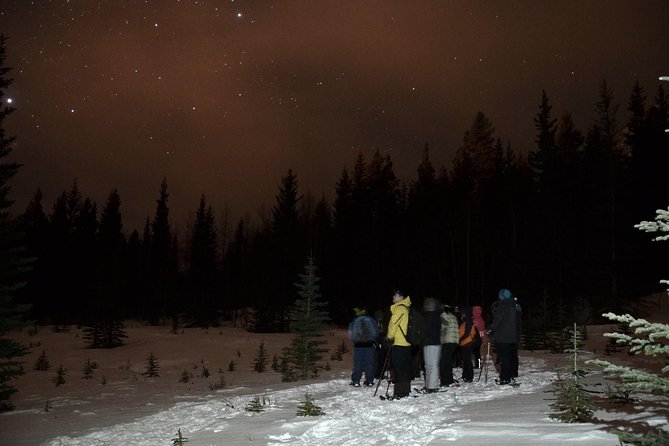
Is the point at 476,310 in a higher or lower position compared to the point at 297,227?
lower

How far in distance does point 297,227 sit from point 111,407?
40.6 metres

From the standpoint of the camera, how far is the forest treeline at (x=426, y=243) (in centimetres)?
3609

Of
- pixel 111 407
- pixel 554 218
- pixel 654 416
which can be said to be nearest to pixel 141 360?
pixel 111 407

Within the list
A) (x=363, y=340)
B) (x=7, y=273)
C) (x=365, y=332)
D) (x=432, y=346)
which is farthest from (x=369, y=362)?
(x=7, y=273)

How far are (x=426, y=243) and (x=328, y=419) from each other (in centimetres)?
4317

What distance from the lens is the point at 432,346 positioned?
11.9m

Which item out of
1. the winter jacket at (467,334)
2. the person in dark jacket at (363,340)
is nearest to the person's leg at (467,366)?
the winter jacket at (467,334)

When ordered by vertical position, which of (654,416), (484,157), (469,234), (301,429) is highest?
(484,157)

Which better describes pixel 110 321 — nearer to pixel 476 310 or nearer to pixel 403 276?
pixel 476 310

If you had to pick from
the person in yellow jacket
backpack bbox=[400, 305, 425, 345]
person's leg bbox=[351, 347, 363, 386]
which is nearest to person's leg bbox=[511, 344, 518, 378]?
backpack bbox=[400, 305, 425, 345]

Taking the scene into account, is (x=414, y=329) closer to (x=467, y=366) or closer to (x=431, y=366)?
(x=431, y=366)

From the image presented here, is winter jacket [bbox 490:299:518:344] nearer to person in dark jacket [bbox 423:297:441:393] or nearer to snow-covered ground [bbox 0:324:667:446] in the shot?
snow-covered ground [bbox 0:324:667:446]

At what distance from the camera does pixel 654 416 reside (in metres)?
6.82

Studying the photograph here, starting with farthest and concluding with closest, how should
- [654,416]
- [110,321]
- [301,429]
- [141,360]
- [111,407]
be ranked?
[110,321] < [141,360] < [111,407] < [301,429] < [654,416]
